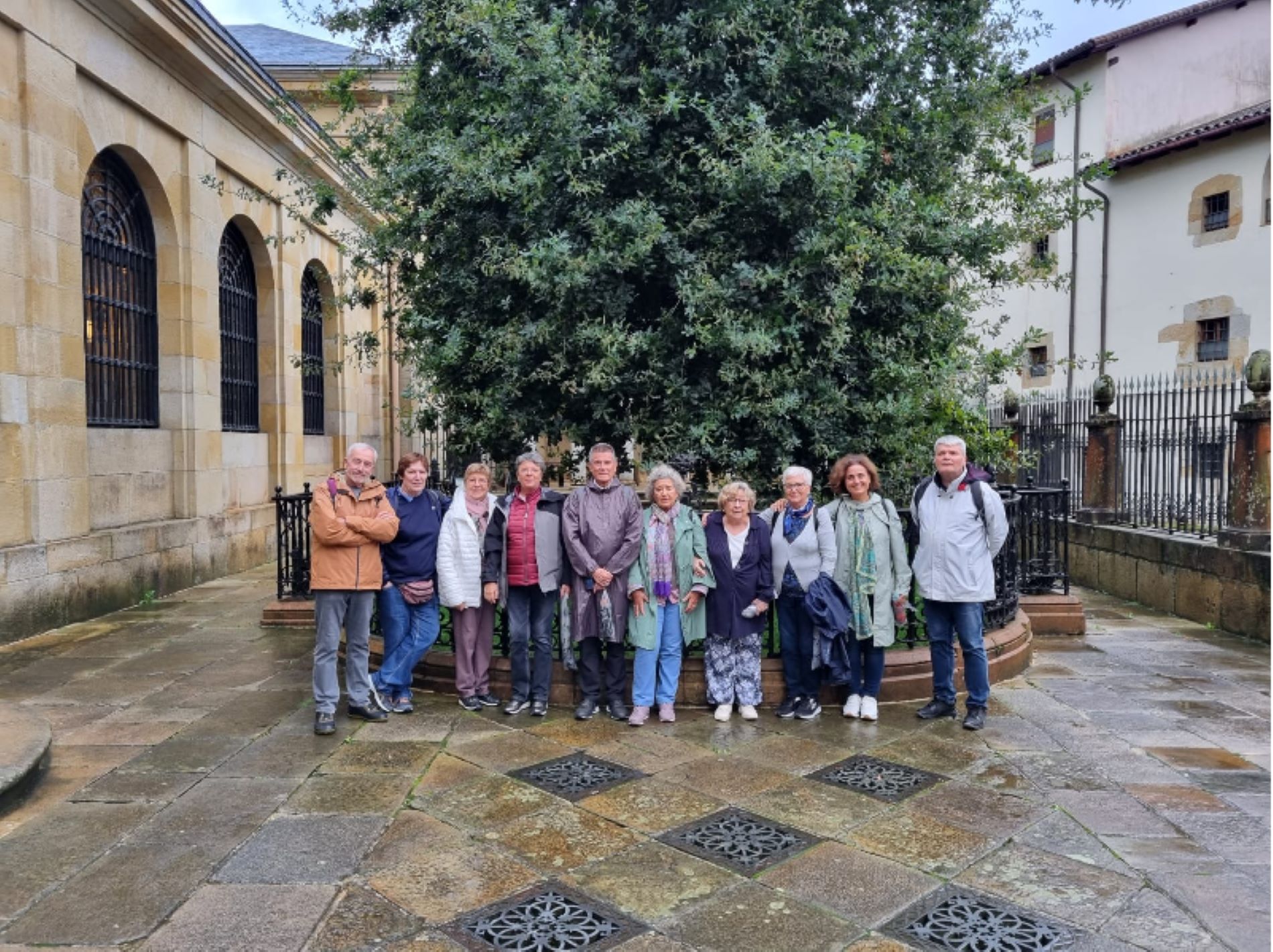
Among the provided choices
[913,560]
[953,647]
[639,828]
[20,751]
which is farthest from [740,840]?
[20,751]

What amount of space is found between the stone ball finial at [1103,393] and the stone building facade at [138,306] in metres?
9.08

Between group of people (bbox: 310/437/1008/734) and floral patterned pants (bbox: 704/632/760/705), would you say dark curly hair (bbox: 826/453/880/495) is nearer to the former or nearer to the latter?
group of people (bbox: 310/437/1008/734)

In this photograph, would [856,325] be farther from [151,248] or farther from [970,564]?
[151,248]

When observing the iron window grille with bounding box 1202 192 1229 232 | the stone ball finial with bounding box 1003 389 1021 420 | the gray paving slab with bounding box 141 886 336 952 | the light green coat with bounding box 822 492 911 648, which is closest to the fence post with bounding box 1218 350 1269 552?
the stone ball finial with bounding box 1003 389 1021 420

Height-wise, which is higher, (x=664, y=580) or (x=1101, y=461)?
(x=1101, y=461)

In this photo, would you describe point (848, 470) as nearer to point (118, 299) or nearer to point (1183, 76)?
point (118, 299)

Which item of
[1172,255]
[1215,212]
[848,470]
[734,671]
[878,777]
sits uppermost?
[1215,212]

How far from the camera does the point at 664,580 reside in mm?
5793

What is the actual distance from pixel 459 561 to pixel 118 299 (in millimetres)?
7195

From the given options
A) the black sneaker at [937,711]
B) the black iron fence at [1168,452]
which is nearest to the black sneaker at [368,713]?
the black sneaker at [937,711]

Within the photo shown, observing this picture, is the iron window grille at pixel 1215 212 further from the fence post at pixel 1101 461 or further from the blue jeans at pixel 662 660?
the blue jeans at pixel 662 660

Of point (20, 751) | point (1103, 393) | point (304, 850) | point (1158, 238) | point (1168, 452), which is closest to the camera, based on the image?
point (304, 850)

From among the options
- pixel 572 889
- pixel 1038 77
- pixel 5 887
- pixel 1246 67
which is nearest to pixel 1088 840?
pixel 572 889

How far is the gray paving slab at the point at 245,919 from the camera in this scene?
318 cm
